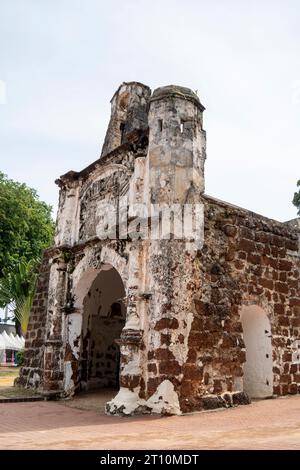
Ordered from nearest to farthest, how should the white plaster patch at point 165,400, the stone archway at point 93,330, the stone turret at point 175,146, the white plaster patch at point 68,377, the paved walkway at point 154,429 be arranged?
1. the paved walkway at point 154,429
2. the white plaster patch at point 165,400
3. the stone turret at point 175,146
4. the white plaster patch at point 68,377
5. the stone archway at point 93,330

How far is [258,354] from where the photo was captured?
9266 mm

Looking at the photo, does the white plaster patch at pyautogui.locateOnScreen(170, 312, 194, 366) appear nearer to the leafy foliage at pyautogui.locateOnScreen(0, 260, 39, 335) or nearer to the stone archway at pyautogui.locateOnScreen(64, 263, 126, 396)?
the stone archway at pyautogui.locateOnScreen(64, 263, 126, 396)

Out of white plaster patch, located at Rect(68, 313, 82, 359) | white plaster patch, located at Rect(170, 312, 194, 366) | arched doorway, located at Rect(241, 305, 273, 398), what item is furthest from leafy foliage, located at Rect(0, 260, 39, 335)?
white plaster patch, located at Rect(170, 312, 194, 366)

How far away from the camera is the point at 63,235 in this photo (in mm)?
10516

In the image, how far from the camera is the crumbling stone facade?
7375 mm

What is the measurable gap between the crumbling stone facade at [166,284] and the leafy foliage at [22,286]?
40.6 feet

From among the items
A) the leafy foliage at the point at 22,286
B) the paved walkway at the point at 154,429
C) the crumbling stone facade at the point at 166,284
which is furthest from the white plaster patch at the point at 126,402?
the leafy foliage at the point at 22,286

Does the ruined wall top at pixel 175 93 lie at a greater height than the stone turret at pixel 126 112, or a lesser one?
lesser

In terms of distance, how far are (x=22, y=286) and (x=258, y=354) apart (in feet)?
56.2

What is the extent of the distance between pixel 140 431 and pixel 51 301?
5181 millimetres

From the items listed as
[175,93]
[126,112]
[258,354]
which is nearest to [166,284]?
[258,354]

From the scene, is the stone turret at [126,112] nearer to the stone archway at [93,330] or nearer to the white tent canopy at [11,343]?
the stone archway at [93,330]

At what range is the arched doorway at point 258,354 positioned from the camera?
29.8ft
